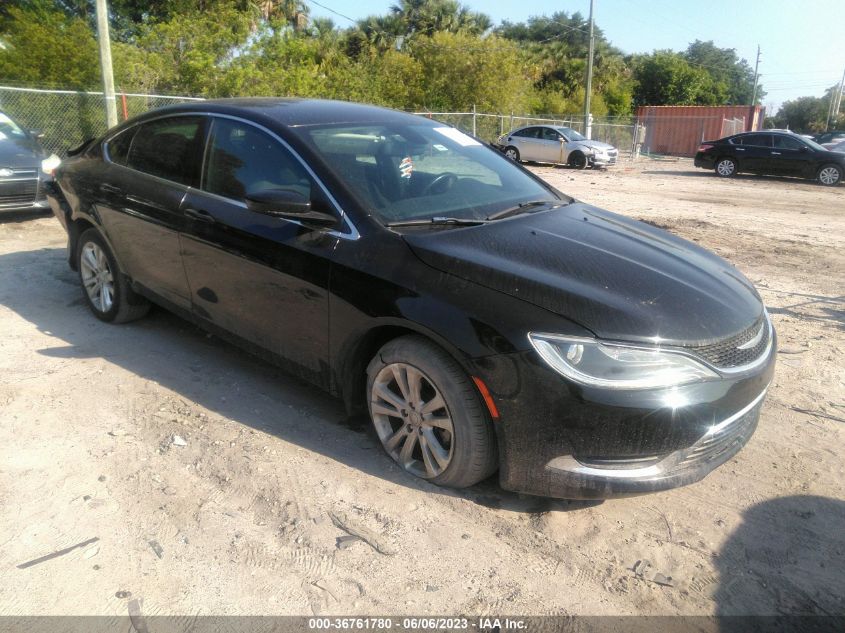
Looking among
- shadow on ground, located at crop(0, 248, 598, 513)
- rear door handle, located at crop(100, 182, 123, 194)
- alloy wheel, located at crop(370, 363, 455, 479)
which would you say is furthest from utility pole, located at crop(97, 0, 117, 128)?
alloy wheel, located at crop(370, 363, 455, 479)

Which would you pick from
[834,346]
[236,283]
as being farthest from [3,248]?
[834,346]

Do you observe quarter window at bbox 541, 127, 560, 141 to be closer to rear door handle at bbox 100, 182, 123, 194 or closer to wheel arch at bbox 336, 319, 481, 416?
rear door handle at bbox 100, 182, 123, 194

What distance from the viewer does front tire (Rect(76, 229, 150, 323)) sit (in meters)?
4.84

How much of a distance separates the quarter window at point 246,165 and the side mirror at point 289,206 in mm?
99

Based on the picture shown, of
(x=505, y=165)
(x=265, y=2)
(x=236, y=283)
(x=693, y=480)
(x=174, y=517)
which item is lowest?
(x=174, y=517)

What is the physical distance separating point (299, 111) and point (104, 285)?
7.09ft

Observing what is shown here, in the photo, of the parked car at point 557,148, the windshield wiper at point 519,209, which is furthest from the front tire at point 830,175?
the windshield wiper at point 519,209

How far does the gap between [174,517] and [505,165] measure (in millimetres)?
2826

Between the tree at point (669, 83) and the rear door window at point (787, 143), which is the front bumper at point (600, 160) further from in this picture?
the tree at point (669, 83)

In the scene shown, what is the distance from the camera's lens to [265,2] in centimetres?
3584

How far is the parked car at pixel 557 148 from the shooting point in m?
23.1

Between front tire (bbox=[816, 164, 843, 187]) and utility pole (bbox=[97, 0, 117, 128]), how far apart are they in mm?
Answer: 17232

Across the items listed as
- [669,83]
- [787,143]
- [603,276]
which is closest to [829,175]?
[787,143]

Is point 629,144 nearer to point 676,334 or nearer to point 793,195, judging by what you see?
point 793,195
